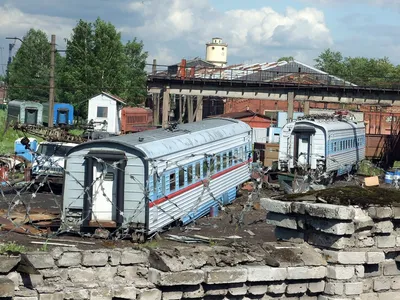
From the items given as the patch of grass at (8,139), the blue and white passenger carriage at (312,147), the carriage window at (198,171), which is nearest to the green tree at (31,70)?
the patch of grass at (8,139)

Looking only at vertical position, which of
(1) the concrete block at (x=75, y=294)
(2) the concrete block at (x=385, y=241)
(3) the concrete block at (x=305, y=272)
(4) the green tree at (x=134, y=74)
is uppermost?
(4) the green tree at (x=134, y=74)

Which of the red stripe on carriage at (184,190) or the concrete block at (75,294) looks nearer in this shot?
the concrete block at (75,294)

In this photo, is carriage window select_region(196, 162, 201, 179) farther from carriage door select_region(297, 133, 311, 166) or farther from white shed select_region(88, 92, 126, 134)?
white shed select_region(88, 92, 126, 134)

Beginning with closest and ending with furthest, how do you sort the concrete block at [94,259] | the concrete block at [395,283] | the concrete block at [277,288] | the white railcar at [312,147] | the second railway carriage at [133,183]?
the concrete block at [94,259]
the concrete block at [277,288]
the concrete block at [395,283]
the second railway carriage at [133,183]
the white railcar at [312,147]

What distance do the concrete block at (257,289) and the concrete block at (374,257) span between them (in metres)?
1.34

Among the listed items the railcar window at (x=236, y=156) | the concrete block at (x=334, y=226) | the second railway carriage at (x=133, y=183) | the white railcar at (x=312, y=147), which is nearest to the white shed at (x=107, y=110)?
the white railcar at (x=312, y=147)

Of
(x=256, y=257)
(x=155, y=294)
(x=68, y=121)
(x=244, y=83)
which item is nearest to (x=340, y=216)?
(x=256, y=257)

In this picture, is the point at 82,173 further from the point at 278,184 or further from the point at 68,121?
the point at 68,121

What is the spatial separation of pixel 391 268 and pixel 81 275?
3.95m

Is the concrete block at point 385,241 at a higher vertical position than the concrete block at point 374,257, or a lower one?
higher

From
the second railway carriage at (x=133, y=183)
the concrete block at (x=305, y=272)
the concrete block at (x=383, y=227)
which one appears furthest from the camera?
the second railway carriage at (x=133, y=183)

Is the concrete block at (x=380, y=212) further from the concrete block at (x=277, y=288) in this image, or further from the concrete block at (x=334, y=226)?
the concrete block at (x=277, y=288)

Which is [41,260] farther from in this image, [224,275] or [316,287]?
[316,287]

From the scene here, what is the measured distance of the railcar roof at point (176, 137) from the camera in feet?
67.1
